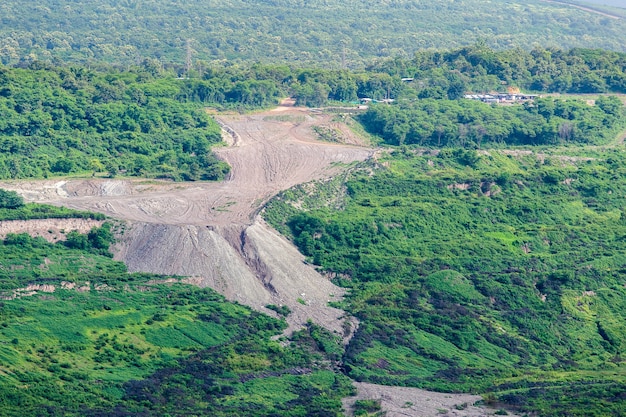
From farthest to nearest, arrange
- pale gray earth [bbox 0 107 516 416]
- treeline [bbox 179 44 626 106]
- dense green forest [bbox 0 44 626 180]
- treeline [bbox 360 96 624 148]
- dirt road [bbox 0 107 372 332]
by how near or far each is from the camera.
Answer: treeline [bbox 179 44 626 106], treeline [bbox 360 96 624 148], dense green forest [bbox 0 44 626 180], dirt road [bbox 0 107 372 332], pale gray earth [bbox 0 107 516 416]

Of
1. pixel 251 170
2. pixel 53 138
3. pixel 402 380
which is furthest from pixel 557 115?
pixel 402 380

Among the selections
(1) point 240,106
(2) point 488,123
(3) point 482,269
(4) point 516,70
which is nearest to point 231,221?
(3) point 482,269

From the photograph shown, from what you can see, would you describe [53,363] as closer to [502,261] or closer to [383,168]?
[502,261]

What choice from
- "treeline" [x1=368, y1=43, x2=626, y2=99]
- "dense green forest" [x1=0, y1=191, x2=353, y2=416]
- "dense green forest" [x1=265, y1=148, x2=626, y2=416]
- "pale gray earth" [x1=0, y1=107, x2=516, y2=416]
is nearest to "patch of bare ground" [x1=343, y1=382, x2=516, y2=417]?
"pale gray earth" [x1=0, y1=107, x2=516, y2=416]

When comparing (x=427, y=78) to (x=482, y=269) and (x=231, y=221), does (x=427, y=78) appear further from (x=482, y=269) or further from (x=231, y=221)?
(x=231, y=221)

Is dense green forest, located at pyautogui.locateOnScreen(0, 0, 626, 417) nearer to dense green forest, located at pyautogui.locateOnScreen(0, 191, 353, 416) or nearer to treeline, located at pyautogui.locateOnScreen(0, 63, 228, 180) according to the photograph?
dense green forest, located at pyautogui.locateOnScreen(0, 191, 353, 416)

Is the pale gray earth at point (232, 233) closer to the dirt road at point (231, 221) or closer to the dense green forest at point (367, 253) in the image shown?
the dirt road at point (231, 221)

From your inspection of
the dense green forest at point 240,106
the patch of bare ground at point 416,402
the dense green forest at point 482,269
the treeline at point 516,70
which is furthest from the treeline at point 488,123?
the patch of bare ground at point 416,402
